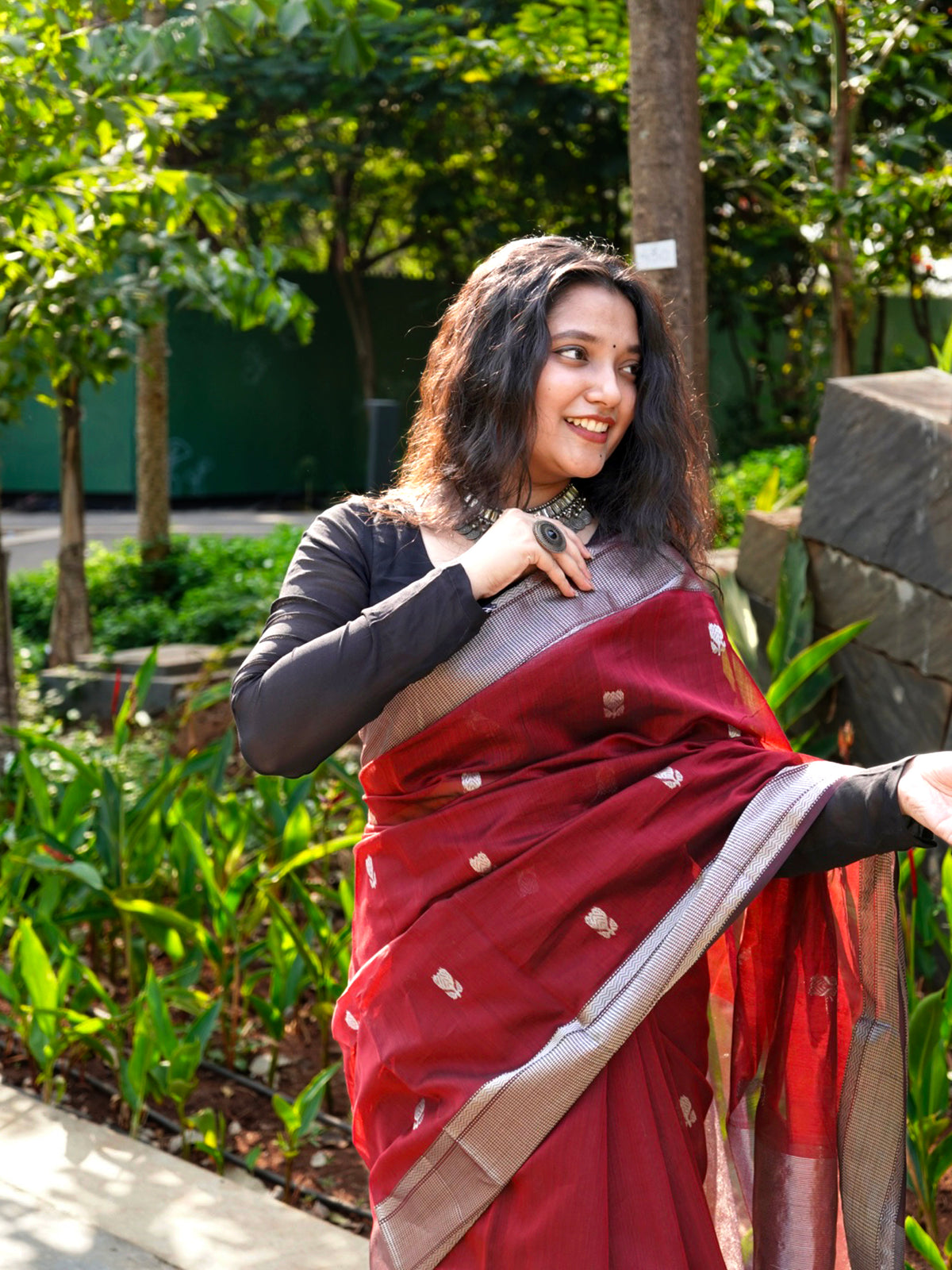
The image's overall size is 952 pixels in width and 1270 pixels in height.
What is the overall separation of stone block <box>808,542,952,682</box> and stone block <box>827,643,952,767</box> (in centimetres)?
4

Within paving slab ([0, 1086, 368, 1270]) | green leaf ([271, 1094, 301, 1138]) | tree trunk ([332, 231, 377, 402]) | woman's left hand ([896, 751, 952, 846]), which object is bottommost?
paving slab ([0, 1086, 368, 1270])

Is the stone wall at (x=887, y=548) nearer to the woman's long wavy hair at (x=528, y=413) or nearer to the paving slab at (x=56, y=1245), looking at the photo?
the woman's long wavy hair at (x=528, y=413)

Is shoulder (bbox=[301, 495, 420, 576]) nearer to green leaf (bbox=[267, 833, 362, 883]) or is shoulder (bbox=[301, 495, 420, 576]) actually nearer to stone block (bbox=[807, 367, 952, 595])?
green leaf (bbox=[267, 833, 362, 883])

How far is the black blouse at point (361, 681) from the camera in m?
1.60

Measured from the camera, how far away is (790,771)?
1743 mm

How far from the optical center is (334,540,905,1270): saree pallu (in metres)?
1.66

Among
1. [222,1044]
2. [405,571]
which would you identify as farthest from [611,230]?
[405,571]

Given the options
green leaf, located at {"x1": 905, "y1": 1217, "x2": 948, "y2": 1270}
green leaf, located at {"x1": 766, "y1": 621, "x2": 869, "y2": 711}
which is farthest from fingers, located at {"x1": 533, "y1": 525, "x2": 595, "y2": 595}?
green leaf, located at {"x1": 766, "y1": 621, "x2": 869, "y2": 711}

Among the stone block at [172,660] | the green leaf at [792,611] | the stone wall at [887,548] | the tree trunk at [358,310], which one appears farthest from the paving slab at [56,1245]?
the tree trunk at [358,310]

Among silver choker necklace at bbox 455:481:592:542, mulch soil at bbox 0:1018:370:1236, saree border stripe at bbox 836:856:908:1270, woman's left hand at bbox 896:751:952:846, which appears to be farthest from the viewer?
mulch soil at bbox 0:1018:370:1236

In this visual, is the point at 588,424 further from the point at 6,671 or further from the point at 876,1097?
the point at 6,671

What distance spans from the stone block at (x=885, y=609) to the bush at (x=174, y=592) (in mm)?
3639

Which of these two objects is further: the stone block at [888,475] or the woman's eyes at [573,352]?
the stone block at [888,475]

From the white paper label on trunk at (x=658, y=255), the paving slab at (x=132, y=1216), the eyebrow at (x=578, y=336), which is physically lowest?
the paving slab at (x=132, y=1216)
